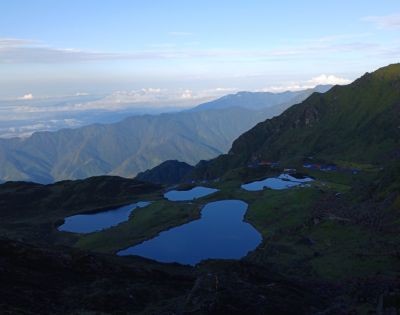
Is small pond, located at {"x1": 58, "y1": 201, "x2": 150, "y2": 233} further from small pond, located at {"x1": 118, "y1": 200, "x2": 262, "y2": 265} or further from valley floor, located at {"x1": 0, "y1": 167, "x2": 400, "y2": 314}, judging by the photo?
small pond, located at {"x1": 118, "y1": 200, "x2": 262, "y2": 265}

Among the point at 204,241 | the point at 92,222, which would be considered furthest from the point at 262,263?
the point at 92,222

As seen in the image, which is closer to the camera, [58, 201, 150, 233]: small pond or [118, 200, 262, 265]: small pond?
[118, 200, 262, 265]: small pond

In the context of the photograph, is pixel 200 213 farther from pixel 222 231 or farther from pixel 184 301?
pixel 184 301

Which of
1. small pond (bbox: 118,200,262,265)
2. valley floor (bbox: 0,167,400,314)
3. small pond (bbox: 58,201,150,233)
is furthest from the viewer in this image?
small pond (bbox: 58,201,150,233)

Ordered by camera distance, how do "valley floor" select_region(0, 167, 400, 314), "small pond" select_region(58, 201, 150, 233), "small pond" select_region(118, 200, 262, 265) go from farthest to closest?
1. "small pond" select_region(58, 201, 150, 233)
2. "small pond" select_region(118, 200, 262, 265)
3. "valley floor" select_region(0, 167, 400, 314)

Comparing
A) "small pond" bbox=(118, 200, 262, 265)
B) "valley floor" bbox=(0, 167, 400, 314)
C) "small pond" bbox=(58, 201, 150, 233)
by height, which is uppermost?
"valley floor" bbox=(0, 167, 400, 314)

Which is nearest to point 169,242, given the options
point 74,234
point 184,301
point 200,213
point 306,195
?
point 200,213

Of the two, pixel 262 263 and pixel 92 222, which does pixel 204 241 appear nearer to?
pixel 262 263

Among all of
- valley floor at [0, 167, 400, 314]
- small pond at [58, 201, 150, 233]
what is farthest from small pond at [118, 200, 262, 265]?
small pond at [58, 201, 150, 233]

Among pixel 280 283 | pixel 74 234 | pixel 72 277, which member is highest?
pixel 72 277
